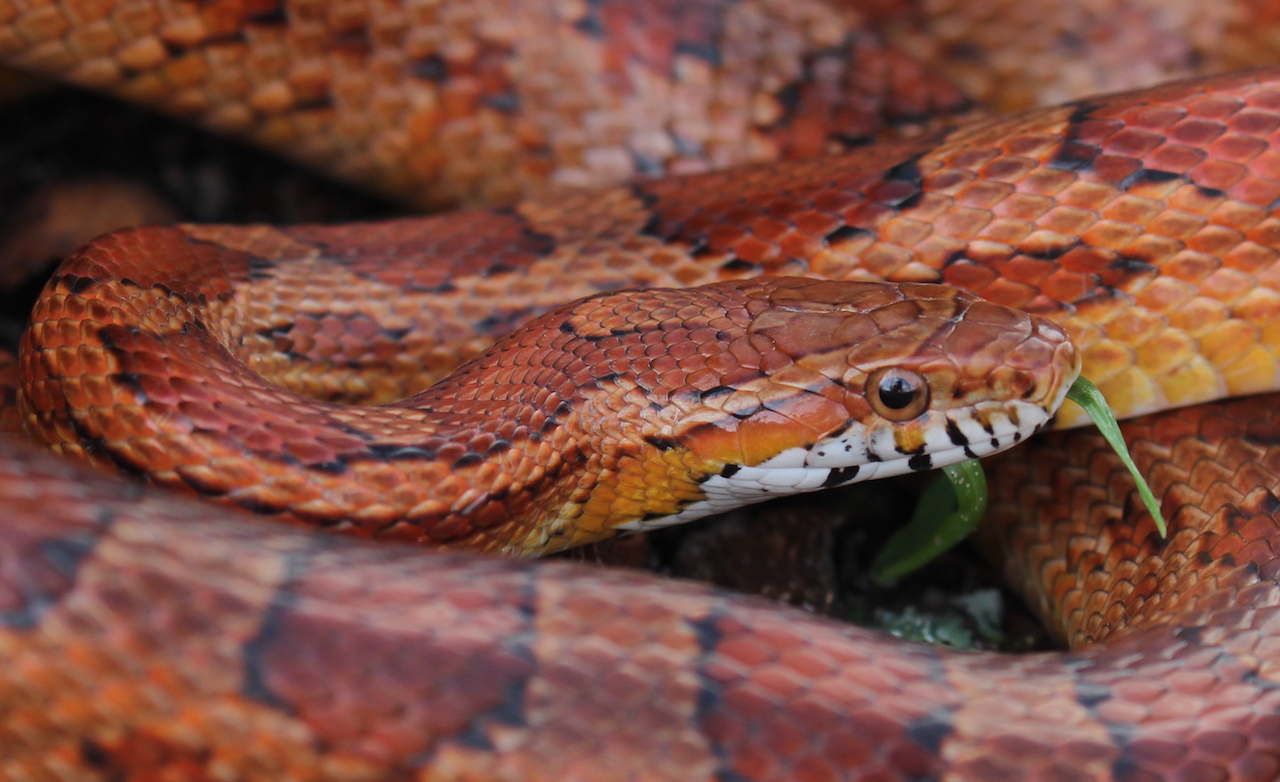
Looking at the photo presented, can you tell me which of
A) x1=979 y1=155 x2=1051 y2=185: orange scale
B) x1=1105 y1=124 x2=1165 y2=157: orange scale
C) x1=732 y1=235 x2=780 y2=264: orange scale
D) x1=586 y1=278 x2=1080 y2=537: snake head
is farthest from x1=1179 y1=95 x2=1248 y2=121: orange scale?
x1=732 y1=235 x2=780 y2=264: orange scale

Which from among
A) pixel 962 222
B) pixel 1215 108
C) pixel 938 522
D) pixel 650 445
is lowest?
pixel 938 522

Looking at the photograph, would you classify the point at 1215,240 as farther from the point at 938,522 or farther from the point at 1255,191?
the point at 938,522

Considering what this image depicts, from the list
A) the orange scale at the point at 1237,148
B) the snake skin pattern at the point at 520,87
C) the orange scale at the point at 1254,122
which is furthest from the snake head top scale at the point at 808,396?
the snake skin pattern at the point at 520,87

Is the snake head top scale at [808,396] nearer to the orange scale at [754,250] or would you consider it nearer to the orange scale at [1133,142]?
the orange scale at [754,250]

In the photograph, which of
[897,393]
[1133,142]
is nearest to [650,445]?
[897,393]

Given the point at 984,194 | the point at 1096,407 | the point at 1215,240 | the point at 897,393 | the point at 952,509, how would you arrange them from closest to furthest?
the point at 897,393 → the point at 1096,407 → the point at 1215,240 → the point at 984,194 → the point at 952,509

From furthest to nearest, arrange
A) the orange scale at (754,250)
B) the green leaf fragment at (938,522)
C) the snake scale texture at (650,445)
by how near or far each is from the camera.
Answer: the orange scale at (754,250) → the green leaf fragment at (938,522) → the snake scale texture at (650,445)

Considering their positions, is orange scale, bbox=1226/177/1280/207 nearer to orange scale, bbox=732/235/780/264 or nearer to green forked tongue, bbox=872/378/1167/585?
green forked tongue, bbox=872/378/1167/585
